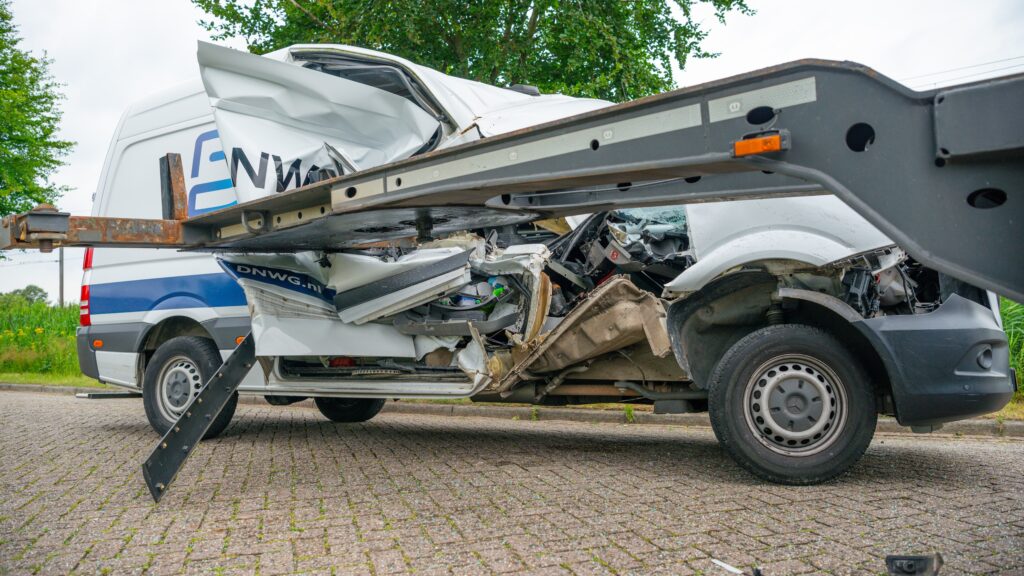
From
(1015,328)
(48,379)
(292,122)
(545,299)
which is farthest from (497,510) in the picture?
(48,379)

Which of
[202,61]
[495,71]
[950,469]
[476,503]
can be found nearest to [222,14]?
[495,71]

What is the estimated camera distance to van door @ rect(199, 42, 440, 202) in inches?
179

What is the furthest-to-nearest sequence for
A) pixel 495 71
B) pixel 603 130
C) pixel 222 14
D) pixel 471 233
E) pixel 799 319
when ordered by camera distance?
pixel 222 14, pixel 495 71, pixel 471 233, pixel 799 319, pixel 603 130

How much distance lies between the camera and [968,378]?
12.3 feet

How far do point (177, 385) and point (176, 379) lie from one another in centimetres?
5

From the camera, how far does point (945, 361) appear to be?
3771 mm

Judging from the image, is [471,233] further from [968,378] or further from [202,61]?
[968,378]

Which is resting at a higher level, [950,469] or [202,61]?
[202,61]

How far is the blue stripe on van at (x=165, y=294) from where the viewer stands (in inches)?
242

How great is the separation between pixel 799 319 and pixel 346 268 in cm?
285

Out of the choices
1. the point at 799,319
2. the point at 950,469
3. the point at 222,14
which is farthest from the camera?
the point at 222,14

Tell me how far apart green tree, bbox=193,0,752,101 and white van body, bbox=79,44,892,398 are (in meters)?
5.25

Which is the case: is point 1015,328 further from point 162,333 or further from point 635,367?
point 162,333

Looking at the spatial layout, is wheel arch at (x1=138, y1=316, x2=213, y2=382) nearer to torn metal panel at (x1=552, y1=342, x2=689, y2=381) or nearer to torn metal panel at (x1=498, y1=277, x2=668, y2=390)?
torn metal panel at (x1=498, y1=277, x2=668, y2=390)
